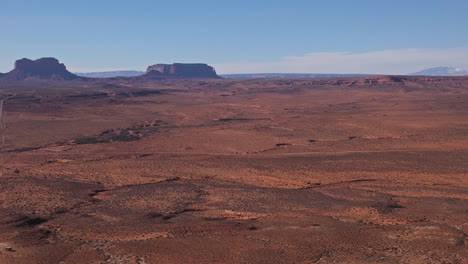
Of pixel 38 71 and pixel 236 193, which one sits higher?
pixel 38 71

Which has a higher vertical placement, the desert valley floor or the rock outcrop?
the rock outcrop

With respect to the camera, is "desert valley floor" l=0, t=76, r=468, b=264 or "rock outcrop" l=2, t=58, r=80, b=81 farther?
"rock outcrop" l=2, t=58, r=80, b=81

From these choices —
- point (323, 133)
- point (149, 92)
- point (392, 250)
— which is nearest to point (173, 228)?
point (392, 250)

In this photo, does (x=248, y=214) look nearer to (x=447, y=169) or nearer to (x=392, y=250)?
(x=392, y=250)

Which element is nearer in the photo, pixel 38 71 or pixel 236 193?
pixel 236 193

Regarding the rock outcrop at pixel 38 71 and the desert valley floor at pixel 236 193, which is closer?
the desert valley floor at pixel 236 193
